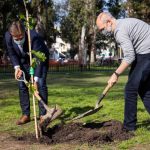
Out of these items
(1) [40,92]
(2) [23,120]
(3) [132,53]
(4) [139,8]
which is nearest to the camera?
(3) [132,53]

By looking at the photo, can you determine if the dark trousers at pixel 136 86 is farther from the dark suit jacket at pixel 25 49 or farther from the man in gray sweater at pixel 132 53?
the dark suit jacket at pixel 25 49

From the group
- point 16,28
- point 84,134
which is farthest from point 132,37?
point 16,28

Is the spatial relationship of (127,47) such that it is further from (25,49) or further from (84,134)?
(25,49)

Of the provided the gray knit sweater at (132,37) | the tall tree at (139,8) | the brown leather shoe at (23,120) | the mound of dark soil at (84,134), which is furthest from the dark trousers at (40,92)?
the tall tree at (139,8)

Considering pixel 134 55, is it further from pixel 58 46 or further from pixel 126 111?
pixel 58 46

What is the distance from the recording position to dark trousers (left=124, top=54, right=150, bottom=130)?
7.58m

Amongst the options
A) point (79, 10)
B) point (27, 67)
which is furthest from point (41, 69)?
point (79, 10)

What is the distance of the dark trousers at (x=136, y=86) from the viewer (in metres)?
7.58

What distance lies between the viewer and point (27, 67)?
364 inches

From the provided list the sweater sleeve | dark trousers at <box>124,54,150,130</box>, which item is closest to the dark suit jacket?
dark trousers at <box>124,54,150,130</box>

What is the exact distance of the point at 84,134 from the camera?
7570 millimetres

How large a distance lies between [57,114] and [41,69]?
4.37 feet

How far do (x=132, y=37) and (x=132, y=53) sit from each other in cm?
31

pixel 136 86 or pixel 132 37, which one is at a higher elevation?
pixel 132 37
